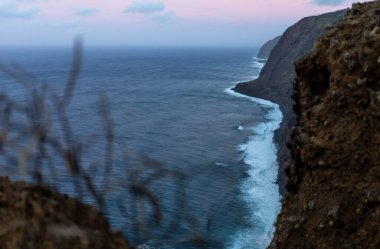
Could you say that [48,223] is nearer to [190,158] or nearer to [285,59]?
[190,158]

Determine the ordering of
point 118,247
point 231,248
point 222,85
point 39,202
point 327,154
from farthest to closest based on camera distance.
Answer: point 222,85
point 231,248
point 327,154
point 118,247
point 39,202

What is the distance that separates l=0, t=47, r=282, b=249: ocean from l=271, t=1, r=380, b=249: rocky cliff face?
1.58 metres

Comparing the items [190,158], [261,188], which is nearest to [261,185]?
[261,188]

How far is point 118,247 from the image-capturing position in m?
3.24

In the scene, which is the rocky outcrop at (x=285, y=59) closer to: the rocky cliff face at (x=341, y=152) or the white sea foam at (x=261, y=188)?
the white sea foam at (x=261, y=188)

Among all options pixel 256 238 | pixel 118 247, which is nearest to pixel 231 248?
pixel 256 238

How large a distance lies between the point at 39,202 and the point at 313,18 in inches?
3380

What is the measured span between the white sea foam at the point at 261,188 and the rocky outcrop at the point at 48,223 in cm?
2165

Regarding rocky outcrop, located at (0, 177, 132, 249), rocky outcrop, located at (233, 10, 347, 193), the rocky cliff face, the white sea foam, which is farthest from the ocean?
rocky outcrop, located at (233, 10, 347, 193)

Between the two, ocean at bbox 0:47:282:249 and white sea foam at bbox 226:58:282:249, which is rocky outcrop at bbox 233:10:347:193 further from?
white sea foam at bbox 226:58:282:249

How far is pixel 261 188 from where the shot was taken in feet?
114

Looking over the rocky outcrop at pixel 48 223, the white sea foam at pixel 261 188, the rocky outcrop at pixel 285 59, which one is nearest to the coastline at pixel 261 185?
the white sea foam at pixel 261 188

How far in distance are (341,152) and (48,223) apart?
565cm

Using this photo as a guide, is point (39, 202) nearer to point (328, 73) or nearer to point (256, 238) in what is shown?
point (328, 73)
